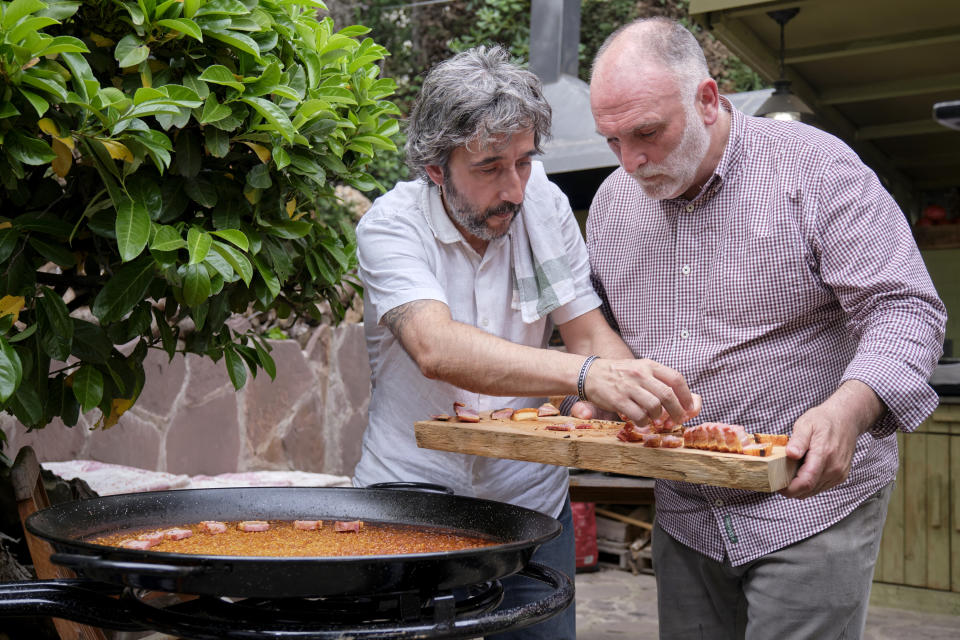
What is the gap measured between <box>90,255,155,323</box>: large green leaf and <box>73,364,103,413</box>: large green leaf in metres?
0.17

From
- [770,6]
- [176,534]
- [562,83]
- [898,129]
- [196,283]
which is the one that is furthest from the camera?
[898,129]

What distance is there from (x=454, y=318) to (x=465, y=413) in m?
0.26

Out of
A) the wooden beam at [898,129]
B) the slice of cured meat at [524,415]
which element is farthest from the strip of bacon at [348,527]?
the wooden beam at [898,129]

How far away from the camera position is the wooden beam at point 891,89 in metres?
6.35

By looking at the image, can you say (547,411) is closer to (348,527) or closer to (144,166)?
(348,527)

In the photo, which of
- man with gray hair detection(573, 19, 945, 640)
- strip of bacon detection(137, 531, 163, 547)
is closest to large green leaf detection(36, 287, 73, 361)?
strip of bacon detection(137, 531, 163, 547)

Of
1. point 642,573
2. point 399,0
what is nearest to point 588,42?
point 399,0

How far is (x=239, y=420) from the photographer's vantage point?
5406 mm

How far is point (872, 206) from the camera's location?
1.98 meters

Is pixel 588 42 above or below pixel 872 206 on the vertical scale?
above

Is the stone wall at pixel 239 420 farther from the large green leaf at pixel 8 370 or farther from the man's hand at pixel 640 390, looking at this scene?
the man's hand at pixel 640 390

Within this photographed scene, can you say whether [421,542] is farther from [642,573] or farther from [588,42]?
[588,42]

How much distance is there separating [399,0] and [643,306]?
11.1m

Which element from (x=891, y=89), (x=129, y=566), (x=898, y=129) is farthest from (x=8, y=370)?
(x=898, y=129)
